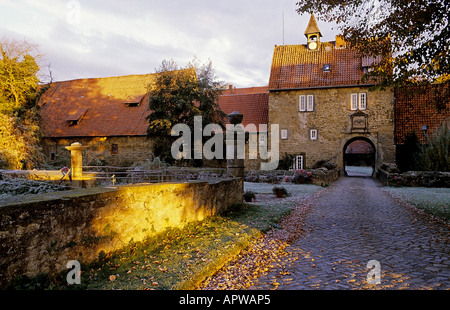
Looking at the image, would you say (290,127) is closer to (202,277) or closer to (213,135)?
(213,135)

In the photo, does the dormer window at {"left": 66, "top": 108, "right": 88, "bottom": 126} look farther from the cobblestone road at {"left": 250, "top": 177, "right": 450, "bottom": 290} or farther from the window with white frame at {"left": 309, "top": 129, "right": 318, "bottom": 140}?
the cobblestone road at {"left": 250, "top": 177, "right": 450, "bottom": 290}

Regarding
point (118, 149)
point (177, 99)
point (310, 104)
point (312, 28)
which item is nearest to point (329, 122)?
point (310, 104)

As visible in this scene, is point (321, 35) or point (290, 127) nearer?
point (290, 127)

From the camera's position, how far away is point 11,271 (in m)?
3.26

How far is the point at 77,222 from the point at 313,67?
28.6 metres

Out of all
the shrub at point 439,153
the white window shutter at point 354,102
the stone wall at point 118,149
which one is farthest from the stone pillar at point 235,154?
the white window shutter at point 354,102

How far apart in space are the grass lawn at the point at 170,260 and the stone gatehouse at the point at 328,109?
21.9 metres

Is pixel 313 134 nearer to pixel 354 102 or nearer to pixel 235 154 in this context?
pixel 354 102

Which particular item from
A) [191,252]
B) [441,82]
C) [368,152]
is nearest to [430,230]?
[441,82]

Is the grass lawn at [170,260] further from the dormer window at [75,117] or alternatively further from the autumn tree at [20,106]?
the dormer window at [75,117]

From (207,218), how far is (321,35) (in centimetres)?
2801

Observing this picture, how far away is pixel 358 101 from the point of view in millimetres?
27656

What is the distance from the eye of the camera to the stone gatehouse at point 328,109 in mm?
27219

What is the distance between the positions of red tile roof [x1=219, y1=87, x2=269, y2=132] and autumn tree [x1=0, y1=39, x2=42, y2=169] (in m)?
15.2
